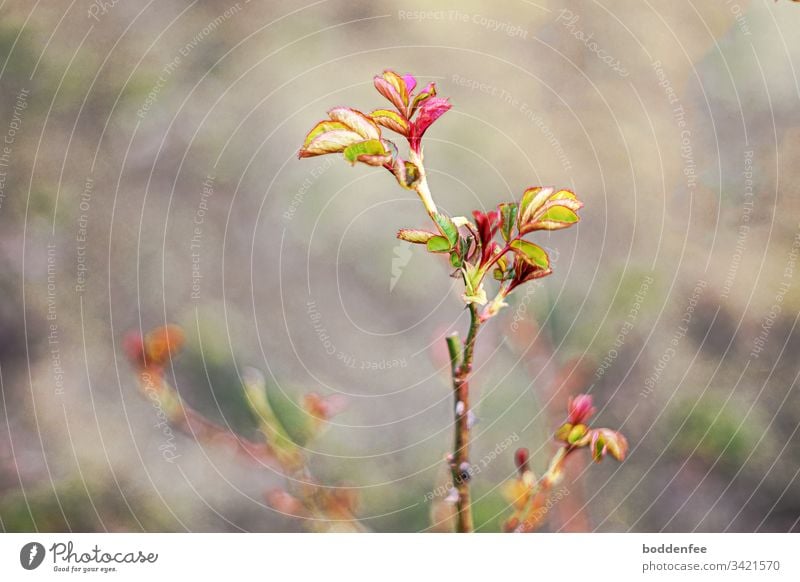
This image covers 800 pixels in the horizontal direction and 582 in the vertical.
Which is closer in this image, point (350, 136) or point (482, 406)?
point (350, 136)

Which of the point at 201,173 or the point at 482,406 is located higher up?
the point at 201,173

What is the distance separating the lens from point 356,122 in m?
0.59

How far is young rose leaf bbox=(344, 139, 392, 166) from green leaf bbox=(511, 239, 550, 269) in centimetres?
13

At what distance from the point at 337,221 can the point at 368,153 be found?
24cm

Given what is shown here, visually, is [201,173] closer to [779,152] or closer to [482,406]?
[482,406]

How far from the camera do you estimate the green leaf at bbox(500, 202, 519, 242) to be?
0.61m

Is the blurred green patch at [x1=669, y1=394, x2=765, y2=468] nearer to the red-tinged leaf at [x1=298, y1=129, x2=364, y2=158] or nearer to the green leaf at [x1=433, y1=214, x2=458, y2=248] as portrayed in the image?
the green leaf at [x1=433, y1=214, x2=458, y2=248]

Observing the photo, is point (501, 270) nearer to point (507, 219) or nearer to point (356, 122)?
point (507, 219)

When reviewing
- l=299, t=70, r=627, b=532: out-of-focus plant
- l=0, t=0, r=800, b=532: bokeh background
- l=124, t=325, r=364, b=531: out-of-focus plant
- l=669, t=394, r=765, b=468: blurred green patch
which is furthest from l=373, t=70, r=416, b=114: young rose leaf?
l=669, t=394, r=765, b=468: blurred green patch

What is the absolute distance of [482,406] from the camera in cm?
82
